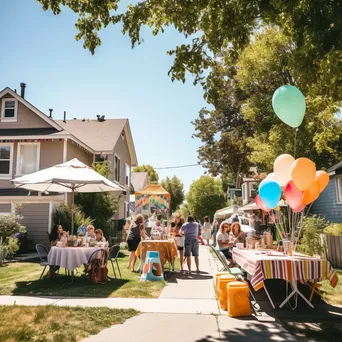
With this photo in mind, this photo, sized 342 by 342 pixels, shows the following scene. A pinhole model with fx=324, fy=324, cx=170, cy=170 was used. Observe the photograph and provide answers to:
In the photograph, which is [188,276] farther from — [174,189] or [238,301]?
[174,189]

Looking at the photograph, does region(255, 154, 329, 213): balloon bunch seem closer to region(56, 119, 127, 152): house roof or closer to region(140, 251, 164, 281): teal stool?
region(140, 251, 164, 281): teal stool

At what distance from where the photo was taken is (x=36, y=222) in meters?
16.1

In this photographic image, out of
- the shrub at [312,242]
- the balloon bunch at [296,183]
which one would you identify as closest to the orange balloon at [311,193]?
the balloon bunch at [296,183]

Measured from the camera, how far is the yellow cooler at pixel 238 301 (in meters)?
5.76

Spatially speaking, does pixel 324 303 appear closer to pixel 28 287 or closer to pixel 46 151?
pixel 28 287

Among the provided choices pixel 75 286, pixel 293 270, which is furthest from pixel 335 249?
pixel 75 286

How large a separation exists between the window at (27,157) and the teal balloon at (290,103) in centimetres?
1417

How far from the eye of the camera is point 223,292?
635 centimetres

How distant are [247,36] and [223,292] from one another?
213 inches

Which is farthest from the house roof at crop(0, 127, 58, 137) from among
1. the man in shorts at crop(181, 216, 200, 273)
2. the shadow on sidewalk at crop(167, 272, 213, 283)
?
the shadow on sidewalk at crop(167, 272, 213, 283)

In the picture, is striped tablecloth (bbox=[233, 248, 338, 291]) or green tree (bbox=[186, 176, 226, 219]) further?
green tree (bbox=[186, 176, 226, 219])

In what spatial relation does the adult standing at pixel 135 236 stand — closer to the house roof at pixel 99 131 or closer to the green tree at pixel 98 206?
the green tree at pixel 98 206

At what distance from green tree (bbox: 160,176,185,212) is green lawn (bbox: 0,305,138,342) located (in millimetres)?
64194

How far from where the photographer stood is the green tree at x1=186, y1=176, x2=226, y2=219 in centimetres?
6731
